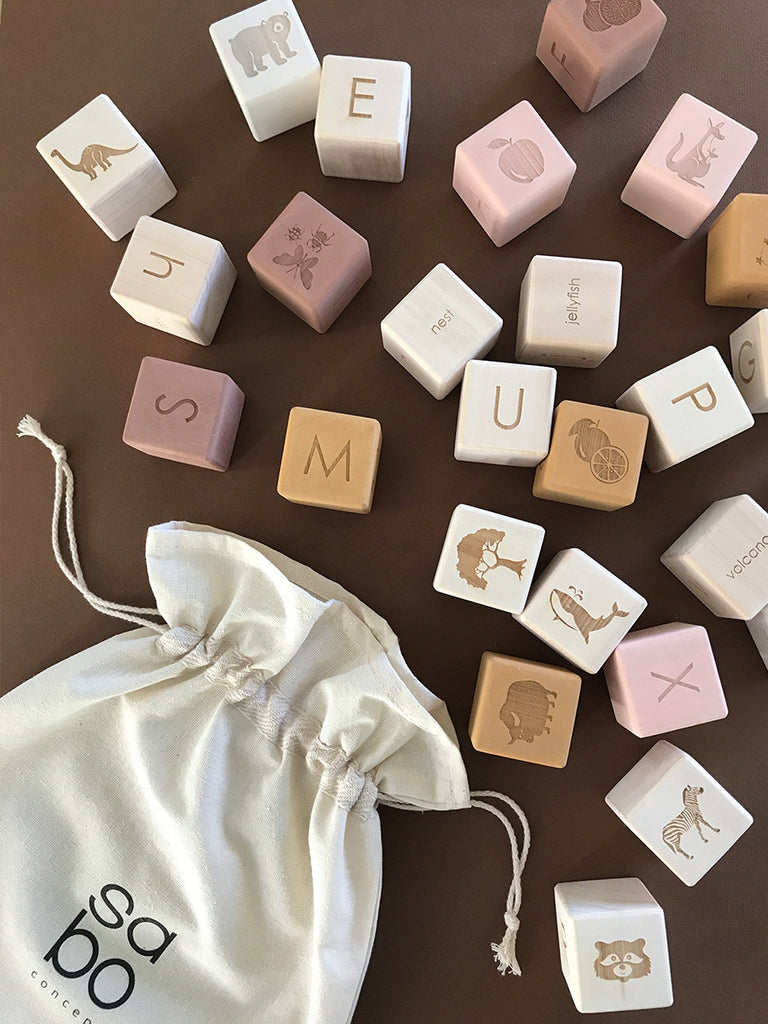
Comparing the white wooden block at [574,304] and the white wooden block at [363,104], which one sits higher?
the white wooden block at [363,104]

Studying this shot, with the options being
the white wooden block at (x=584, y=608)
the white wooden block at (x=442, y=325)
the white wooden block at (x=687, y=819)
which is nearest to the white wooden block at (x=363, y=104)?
the white wooden block at (x=442, y=325)

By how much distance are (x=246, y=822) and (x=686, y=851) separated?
0.50 meters

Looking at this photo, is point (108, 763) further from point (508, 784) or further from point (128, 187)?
point (128, 187)

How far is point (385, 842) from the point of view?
862 millimetres

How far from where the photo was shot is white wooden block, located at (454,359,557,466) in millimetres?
796

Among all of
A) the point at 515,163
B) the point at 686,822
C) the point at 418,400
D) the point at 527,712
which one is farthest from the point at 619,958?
the point at 515,163

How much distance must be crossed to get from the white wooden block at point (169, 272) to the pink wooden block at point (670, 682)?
0.63 meters

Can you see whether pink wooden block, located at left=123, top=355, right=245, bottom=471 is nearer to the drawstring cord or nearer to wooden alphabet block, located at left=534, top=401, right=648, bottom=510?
the drawstring cord

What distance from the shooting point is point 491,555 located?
78 cm

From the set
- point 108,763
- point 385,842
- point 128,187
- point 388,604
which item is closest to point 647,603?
point 388,604

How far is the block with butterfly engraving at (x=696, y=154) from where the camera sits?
2.74 feet

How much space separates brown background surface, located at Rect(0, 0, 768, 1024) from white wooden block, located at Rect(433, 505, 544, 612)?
0.09 m

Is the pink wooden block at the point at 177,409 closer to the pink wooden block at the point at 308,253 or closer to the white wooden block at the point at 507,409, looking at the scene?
the pink wooden block at the point at 308,253

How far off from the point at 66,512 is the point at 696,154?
34.2 inches
